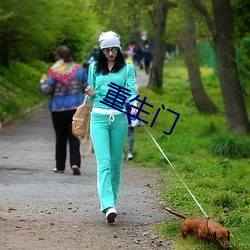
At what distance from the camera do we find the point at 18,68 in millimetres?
28719

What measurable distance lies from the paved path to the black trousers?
0.77ft

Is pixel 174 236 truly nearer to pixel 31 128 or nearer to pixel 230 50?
pixel 230 50

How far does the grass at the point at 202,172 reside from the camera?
23.7 ft

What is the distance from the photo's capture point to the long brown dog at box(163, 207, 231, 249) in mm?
6070

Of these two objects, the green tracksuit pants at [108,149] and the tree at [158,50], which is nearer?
the green tracksuit pants at [108,149]

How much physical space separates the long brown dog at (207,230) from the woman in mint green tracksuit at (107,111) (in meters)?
1.14

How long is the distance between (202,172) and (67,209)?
3.67m

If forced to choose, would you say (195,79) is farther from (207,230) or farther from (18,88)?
(207,230)

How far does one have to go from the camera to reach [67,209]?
820 centimetres

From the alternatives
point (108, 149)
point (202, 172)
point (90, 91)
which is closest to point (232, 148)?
point (202, 172)

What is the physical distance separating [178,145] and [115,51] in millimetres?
7602

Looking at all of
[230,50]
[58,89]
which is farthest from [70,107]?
[230,50]

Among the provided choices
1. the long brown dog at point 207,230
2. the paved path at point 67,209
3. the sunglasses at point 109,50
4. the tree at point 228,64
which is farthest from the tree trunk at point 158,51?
the long brown dog at point 207,230

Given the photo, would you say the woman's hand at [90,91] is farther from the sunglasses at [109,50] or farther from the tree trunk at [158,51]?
the tree trunk at [158,51]
